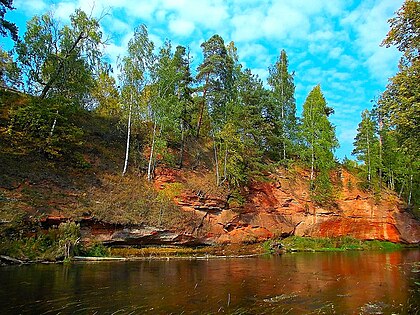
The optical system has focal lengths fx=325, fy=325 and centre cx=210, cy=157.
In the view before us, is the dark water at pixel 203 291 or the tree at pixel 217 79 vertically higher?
the tree at pixel 217 79

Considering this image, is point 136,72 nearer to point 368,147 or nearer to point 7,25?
point 7,25

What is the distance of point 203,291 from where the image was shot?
11.2m

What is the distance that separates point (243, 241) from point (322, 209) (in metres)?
12.3

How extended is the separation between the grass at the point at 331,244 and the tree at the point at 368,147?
764 cm

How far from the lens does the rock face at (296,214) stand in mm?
31062

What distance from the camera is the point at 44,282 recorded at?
12227mm

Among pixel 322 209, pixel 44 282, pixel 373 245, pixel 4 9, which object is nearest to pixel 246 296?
pixel 44 282

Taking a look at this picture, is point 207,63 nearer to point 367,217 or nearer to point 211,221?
point 211,221

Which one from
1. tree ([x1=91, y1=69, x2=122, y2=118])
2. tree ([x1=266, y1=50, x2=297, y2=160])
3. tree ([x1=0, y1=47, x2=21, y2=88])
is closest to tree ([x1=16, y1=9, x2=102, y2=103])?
tree ([x1=0, y1=47, x2=21, y2=88])

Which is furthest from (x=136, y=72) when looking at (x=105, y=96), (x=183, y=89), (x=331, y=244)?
(x=331, y=244)

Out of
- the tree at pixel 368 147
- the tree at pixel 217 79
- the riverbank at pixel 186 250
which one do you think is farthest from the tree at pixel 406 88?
the tree at pixel 368 147

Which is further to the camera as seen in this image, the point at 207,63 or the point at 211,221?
the point at 207,63

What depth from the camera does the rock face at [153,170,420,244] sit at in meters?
31.1

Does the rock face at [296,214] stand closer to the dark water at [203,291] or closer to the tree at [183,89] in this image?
the tree at [183,89]
